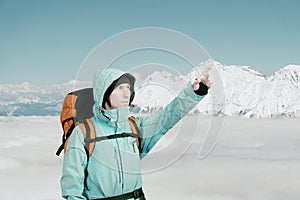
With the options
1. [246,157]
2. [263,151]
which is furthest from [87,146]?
[263,151]

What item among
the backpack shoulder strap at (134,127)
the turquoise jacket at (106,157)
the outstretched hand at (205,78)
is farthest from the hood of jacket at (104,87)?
the outstretched hand at (205,78)

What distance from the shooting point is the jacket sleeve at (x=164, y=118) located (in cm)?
230

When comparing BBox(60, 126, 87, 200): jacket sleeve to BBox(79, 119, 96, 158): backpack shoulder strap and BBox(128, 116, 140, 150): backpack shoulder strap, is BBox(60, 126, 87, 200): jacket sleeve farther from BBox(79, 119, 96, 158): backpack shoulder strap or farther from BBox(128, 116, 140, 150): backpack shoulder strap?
BBox(128, 116, 140, 150): backpack shoulder strap

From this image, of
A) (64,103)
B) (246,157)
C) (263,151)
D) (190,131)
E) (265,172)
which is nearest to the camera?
(64,103)

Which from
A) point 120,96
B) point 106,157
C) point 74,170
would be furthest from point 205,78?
point 74,170

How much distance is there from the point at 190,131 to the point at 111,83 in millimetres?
636

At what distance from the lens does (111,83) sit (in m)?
2.19

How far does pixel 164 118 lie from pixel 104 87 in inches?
17.4

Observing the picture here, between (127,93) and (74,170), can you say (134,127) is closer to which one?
(127,93)

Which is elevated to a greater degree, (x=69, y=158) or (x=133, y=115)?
(x=133, y=115)

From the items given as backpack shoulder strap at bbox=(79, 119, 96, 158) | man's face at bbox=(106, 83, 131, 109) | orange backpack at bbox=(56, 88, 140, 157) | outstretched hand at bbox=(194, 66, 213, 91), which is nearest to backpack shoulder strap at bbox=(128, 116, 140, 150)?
orange backpack at bbox=(56, 88, 140, 157)

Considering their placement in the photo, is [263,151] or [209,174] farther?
[263,151]

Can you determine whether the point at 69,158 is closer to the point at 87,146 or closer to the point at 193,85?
the point at 87,146

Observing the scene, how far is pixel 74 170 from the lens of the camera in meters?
2.15
